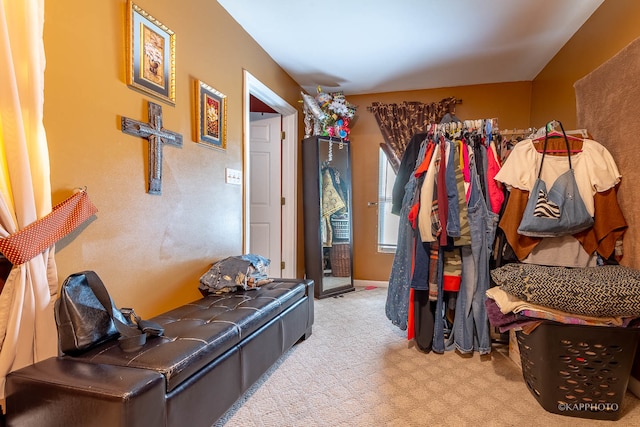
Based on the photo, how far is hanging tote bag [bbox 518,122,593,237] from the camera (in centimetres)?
174

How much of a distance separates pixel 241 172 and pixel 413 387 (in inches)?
75.5

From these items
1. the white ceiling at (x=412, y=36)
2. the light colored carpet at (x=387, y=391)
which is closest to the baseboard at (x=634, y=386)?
the light colored carpet at (x=387, y=391)

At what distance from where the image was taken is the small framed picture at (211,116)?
208 centimetres

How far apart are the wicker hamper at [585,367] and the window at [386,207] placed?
2441 mm

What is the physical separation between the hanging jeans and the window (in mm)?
1811

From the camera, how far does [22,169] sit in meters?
1.13

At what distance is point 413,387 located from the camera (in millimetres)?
1795

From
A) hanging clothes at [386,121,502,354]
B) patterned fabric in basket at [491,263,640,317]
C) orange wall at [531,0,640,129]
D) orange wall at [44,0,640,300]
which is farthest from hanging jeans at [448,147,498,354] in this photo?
orange wall at [44,0,640,300]

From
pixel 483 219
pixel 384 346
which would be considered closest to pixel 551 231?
pixel 483 219

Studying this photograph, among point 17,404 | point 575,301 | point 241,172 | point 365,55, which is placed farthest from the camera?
point 365,55

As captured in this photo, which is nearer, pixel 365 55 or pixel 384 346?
pixel 384 346

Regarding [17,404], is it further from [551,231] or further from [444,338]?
[551,231]

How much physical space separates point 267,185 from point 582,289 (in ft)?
9.38

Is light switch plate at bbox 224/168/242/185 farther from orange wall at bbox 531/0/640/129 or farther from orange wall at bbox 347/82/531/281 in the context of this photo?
orange wall at bbox 531/0/640/129
